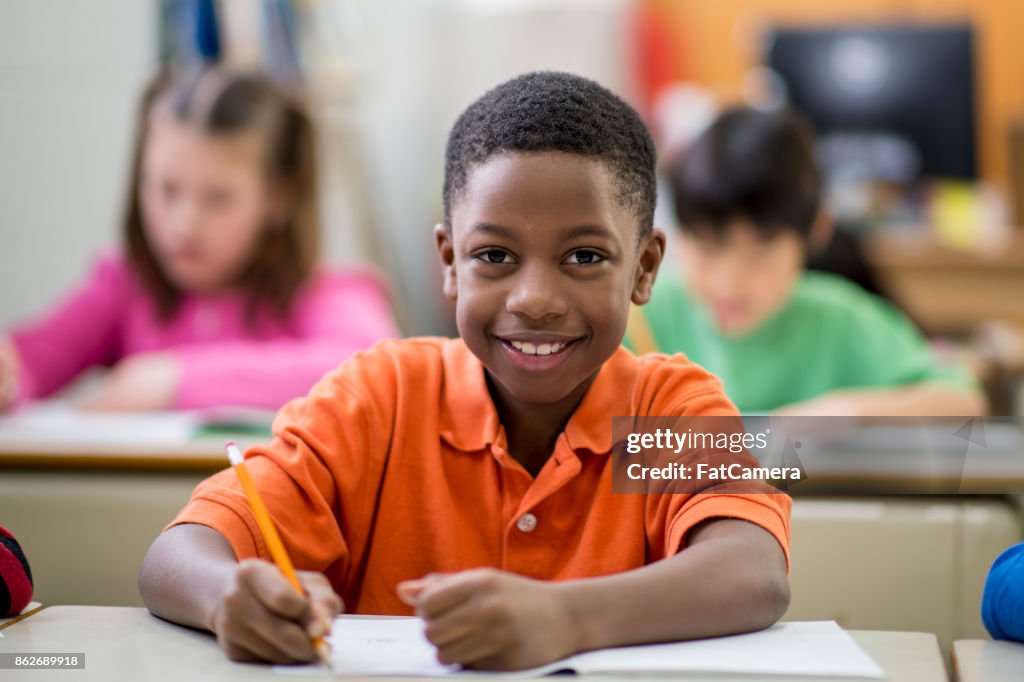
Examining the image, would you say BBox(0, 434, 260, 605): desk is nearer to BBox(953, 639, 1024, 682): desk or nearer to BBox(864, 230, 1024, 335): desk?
BBox(953, 639, 1024, 682): desk

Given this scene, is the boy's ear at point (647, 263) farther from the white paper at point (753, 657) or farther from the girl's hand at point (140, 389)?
the girl's hand at point (140, 389)

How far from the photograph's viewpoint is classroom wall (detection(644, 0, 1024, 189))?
4750 mm

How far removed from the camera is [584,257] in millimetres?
962

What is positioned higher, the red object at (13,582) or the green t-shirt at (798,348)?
the green t-shirt at (798,348)

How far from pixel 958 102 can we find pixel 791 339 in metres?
2.45

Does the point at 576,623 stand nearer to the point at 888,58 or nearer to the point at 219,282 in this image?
the point at 219,282

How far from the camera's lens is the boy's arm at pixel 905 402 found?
5.66 ft

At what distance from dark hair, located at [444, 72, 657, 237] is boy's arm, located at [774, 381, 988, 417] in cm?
74

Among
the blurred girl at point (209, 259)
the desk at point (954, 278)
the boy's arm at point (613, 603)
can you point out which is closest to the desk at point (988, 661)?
the boy's arm at point (613, 603)

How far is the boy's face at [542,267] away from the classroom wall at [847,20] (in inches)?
151

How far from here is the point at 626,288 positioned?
1002 millimetres

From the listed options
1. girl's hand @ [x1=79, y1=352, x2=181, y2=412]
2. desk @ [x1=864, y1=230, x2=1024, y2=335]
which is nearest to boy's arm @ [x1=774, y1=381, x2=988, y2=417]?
girl's hand @ [x1=79, y1=352, x2=181, y2=412]

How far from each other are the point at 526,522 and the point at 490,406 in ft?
0.37

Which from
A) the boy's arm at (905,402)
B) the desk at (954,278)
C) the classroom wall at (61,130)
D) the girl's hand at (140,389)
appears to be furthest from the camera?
the desk at (954,278)
